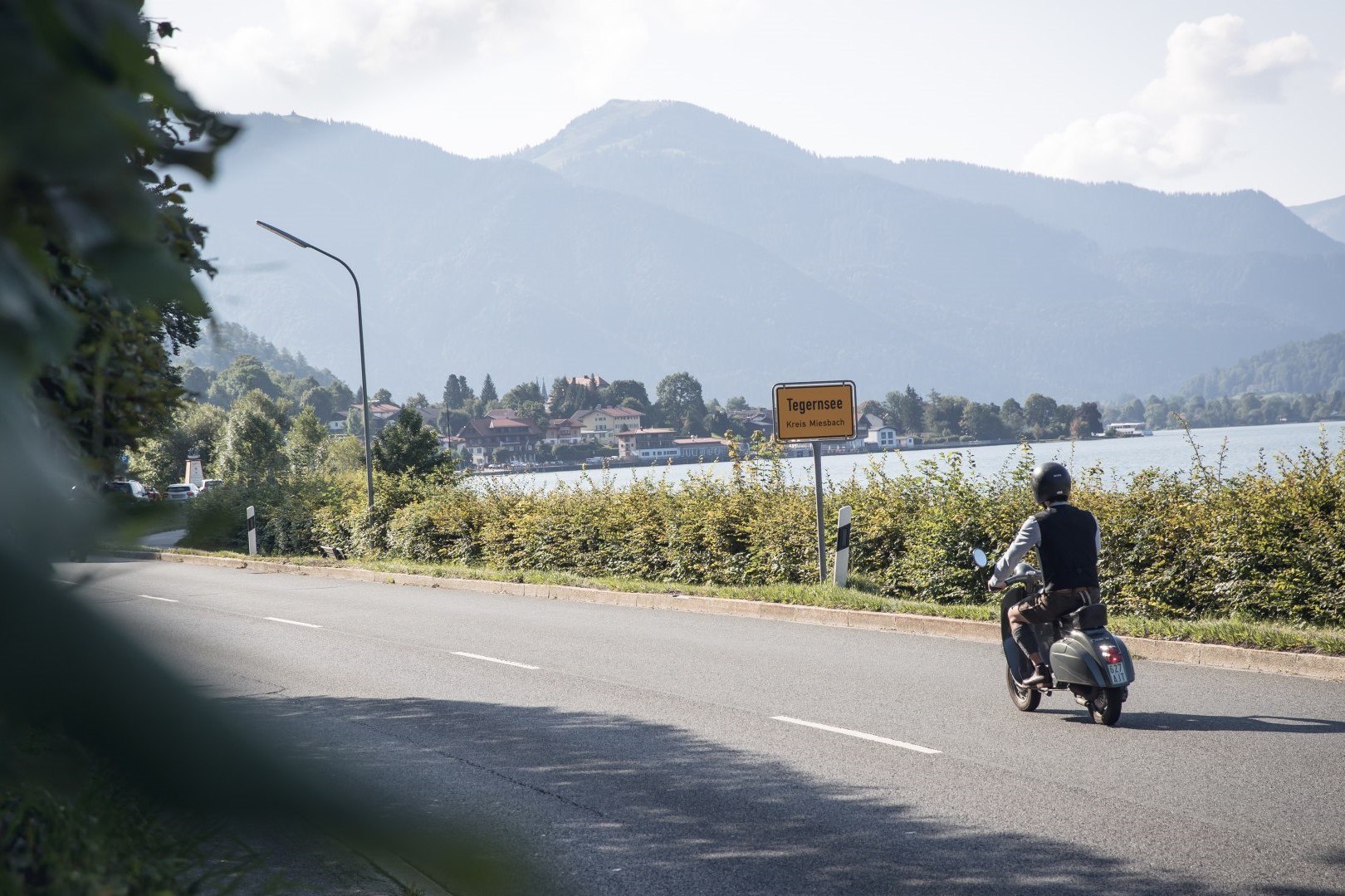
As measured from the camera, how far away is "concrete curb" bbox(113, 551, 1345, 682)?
9906 millimetres

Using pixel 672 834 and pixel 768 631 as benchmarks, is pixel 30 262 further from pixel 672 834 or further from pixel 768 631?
pixel 768 631

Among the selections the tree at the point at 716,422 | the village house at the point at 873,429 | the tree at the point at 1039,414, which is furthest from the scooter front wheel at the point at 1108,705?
the tree at the point at 716,422

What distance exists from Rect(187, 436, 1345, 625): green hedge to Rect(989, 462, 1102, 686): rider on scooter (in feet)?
13.5

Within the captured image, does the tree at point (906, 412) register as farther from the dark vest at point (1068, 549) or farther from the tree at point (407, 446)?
the dark vest at point (1068, 549)

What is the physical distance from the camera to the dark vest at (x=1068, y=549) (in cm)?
830

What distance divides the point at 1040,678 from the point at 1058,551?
0.93m

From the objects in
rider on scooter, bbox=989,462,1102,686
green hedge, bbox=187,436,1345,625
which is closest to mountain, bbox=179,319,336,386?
green hedge, bbox=187,436,1345,625

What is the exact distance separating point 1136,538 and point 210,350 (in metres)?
13.0

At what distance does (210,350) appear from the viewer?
1.11 meters

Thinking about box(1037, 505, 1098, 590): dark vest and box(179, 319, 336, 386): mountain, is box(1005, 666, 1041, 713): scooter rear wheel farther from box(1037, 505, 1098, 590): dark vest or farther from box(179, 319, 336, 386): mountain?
box(179, 319, 336, 386): mountain

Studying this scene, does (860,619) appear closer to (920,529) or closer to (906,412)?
(920,529)

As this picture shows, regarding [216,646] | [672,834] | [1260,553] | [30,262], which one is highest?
[30,262]

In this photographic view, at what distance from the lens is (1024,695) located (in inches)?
346

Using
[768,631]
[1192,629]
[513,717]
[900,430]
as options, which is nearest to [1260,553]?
[1192,629]
